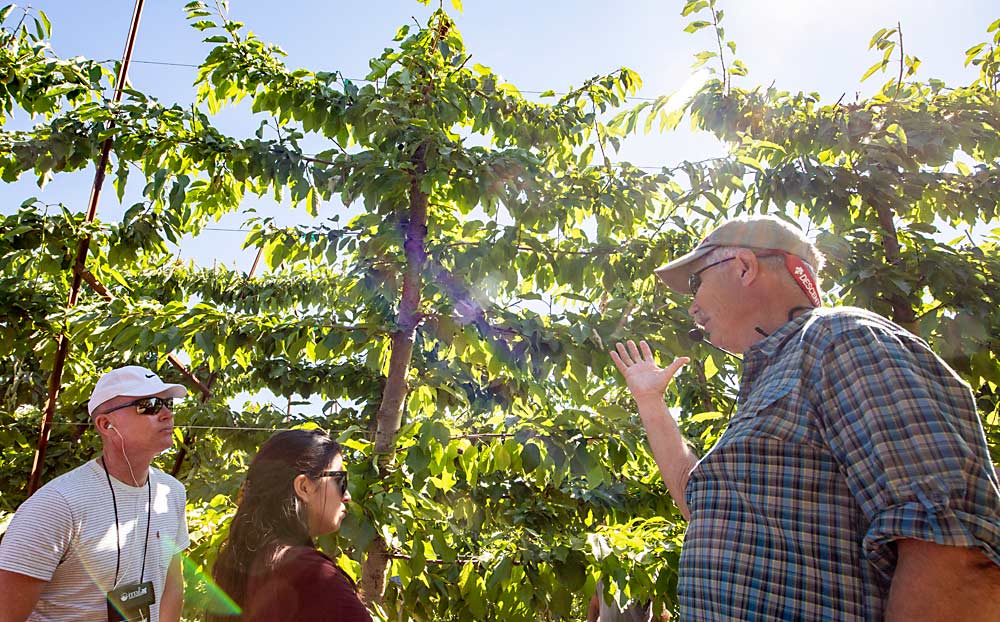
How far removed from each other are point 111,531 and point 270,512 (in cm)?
90

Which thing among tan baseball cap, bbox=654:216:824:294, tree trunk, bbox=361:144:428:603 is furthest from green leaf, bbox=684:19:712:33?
tan baseball cap, bbox=654:216:824:294

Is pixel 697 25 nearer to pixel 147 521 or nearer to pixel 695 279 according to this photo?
pixel 695 279

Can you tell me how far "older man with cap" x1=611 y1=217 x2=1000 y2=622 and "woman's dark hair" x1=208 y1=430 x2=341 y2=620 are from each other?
1029 mm

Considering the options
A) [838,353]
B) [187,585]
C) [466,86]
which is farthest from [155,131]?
[838,353]

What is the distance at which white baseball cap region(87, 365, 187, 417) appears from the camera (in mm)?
2797

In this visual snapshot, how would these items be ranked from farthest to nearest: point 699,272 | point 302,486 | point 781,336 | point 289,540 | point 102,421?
point 102,421 → point 302,486 → point 289,540 → point 699,272 → point 781,336

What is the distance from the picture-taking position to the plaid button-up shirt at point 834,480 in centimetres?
103

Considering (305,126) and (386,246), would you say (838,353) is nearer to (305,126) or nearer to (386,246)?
(386,246)

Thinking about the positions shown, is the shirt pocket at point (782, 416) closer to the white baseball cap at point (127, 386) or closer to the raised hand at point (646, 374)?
the raised hand at point (646, 374)

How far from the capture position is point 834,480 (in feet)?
3.95

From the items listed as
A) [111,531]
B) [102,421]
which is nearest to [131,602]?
[111,531]

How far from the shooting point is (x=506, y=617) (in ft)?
10.3

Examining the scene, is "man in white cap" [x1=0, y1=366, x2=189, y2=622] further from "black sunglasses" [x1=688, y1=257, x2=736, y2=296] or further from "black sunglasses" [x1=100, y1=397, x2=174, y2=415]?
"black sunglasses" [x1=688, y1=257, x2=736, y2=296]

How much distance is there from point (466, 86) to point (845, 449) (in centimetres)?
315
